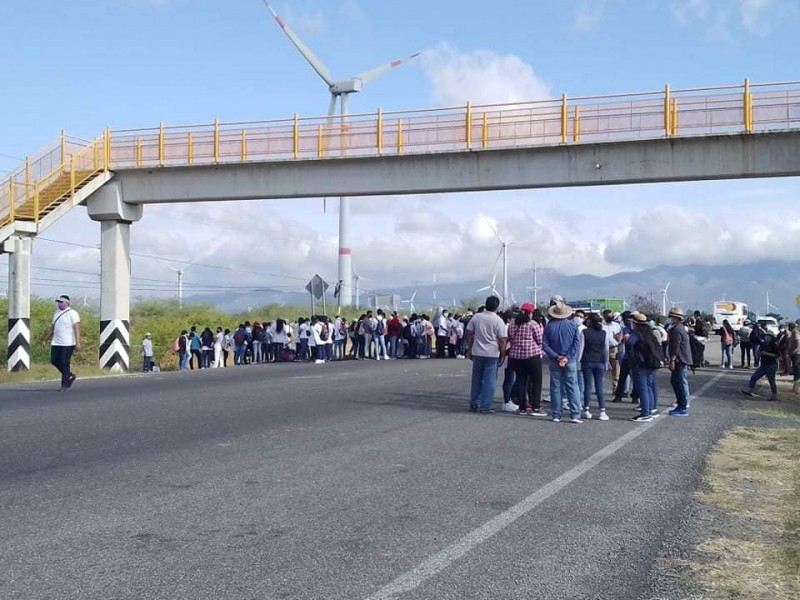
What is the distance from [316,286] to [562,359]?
24.7 meters

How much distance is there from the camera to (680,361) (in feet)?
45.1

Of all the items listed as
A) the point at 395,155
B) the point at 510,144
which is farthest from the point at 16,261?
the point at 510,144

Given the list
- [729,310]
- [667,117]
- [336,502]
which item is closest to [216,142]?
[667,117]

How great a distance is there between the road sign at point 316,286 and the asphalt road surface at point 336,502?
23.0m

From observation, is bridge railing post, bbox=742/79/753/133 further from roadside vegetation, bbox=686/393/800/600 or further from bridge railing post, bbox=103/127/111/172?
bridge railing post, bbox=103/127/111/172

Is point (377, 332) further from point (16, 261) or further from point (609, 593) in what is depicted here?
point (609, 593)

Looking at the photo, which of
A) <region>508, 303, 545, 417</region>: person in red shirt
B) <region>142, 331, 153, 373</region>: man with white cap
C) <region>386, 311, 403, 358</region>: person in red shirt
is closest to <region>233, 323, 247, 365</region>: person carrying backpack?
<region>142, 331, 153, 373</region>: man with white cap

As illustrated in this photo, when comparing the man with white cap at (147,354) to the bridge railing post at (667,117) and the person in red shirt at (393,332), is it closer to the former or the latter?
the person in red shirt at (393,332)

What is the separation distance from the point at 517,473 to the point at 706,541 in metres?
2.61

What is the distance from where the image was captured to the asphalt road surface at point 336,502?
5293 mm

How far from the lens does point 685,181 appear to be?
2466 centimetres

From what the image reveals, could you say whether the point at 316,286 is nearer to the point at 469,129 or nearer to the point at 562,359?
the point at 469,129

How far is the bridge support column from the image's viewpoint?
23953 millimetres

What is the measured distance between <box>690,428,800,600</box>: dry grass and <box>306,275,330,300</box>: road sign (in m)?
26.7
